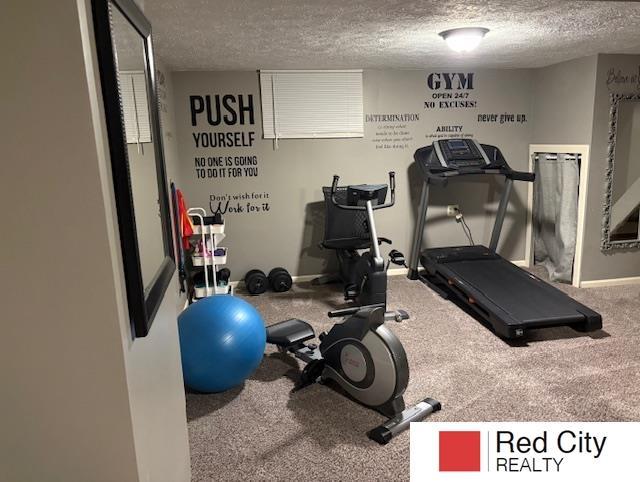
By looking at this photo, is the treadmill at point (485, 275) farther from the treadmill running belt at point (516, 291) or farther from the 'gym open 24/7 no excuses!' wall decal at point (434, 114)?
the 'gym open 24/7 no excuses!' wall decal at point (434, 114)

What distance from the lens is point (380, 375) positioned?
7.58ft

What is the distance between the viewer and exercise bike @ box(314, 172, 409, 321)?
11.8 ft

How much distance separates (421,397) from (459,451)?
0.61 meters

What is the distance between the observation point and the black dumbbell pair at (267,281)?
4.36 metres

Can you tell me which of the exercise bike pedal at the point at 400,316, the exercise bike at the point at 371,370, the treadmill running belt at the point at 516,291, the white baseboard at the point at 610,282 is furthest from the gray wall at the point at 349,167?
the exercise bike at the point at 371,370

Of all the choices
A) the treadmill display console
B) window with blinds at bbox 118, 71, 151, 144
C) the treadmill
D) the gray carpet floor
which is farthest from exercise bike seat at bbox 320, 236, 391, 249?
window with blinds at bbox 118, 71, 151, 144

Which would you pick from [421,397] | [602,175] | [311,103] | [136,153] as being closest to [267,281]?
[311,103]

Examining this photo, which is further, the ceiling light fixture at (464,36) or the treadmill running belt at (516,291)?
the treadmill running belt at (516,291)

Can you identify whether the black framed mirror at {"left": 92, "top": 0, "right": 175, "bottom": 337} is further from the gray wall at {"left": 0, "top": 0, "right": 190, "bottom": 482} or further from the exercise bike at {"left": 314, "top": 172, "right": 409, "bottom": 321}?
the exercise bike at {"left": 314, "top": 172, "right": 409, "bottom": 321}

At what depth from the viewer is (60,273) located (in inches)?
34.6

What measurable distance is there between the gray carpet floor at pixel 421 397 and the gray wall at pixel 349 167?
4.33 feet

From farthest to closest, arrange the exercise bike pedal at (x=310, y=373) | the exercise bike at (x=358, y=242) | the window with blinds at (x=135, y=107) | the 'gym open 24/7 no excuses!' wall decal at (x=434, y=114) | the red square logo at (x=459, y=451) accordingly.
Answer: the 'gym open 24/7 no excuses!' wall decal at (x=434, y=114)
the exercise bike at (x=358, y=242)
the exercise bike pedal at (x=310, y=373)
the red square logo at (x=459, y=451)
the window with blinds at (x=135, y=107)

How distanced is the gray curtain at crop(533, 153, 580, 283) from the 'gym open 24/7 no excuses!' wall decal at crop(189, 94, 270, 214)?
270 centimetres

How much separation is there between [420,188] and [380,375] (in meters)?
2.81
